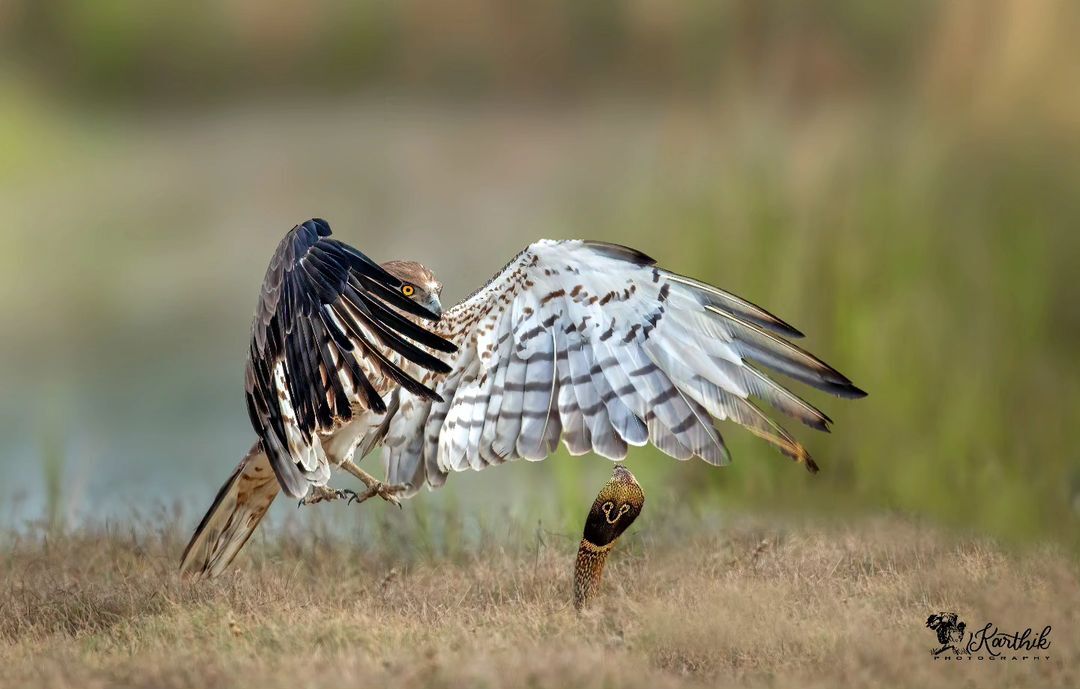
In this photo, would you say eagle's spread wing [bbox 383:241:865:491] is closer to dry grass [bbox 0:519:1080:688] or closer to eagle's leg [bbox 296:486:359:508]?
eagle's leg [bbox 296:486:359:508]

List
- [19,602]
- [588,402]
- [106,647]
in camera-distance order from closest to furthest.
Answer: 1. [106,647]
2. [588,402]
3. [19,602]

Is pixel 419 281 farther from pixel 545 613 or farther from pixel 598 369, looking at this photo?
pixel 545 613

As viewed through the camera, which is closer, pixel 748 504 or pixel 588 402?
pixel 588 402

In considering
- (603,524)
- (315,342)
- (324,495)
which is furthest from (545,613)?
(315,342)

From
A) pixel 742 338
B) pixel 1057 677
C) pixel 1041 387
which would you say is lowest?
pixel 1057 677

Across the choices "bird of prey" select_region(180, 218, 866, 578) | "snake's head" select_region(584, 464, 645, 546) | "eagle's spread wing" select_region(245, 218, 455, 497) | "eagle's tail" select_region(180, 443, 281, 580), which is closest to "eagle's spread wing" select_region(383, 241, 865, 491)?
"bird of prey" select_region(180, 218, 866, 578)

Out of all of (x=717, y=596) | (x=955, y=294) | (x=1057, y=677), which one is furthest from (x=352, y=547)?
(x=955, y=294)

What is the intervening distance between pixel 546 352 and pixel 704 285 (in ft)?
1.87

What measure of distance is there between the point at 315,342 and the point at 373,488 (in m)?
0.82

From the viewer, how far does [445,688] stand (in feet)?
9.97

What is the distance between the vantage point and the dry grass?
3205mm

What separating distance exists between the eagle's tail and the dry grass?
10cm

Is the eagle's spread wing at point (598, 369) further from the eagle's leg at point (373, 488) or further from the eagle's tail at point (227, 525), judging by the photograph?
the eagle's tail at point (227, 525)

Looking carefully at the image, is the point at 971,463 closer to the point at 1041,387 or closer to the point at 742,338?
the point at 1041,387
